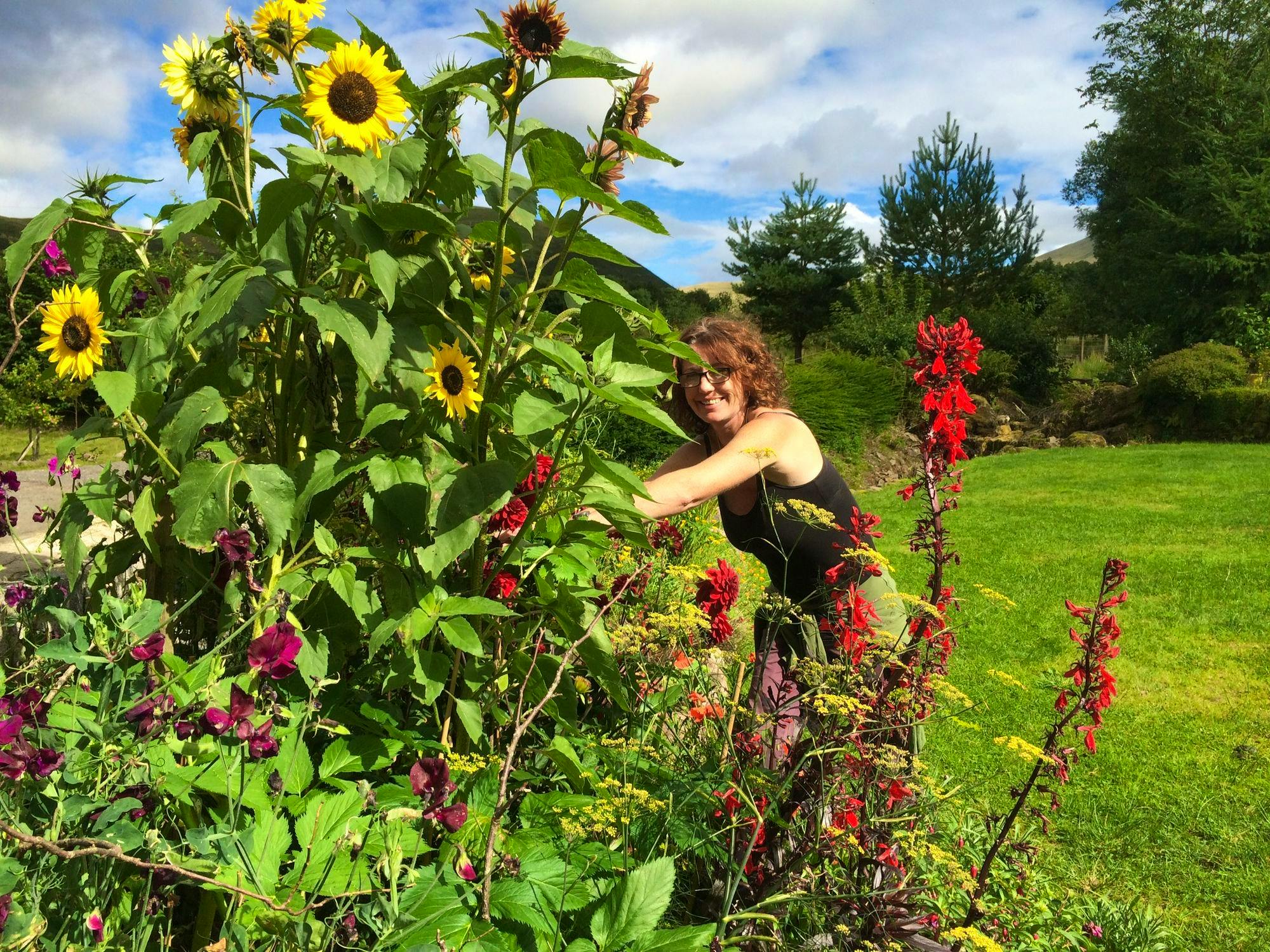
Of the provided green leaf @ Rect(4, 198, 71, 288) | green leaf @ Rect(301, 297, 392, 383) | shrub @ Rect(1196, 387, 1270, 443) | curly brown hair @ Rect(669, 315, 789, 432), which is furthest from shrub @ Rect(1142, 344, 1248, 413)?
green leaf @ Rect(4, 198, 71, 288)

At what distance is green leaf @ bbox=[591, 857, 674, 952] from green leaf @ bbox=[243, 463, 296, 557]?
76 centimetres

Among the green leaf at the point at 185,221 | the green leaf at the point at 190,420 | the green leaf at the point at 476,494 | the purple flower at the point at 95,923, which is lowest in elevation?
the purple flower at the point at 95,923

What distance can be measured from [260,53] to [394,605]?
104 centimetres

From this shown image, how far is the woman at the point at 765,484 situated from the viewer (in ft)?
8.02

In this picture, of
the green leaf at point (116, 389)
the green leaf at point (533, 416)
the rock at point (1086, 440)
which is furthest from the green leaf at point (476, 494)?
the rock at point (1086, 440)

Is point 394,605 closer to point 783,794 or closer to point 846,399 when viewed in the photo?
point 783,794

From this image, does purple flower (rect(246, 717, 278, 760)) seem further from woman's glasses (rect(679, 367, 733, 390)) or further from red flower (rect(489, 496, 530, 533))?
woman's glasses (rect(679, 367, 733, 390))

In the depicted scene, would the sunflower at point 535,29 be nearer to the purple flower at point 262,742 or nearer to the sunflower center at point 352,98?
the sunflower center at point 352,98

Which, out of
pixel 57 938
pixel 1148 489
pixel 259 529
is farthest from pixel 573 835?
pixel 1148 489

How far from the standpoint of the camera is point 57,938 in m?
1.18

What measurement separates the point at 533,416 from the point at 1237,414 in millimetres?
17396

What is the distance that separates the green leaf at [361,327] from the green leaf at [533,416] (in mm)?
230

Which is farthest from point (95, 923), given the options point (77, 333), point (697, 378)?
point (697, 378)

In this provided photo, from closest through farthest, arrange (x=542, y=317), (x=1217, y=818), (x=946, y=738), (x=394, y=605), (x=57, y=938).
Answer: (x=57, y=938), (x=394, y=605), (x=542, y=317), (x=1217, y=818), (x=946, y=738)
